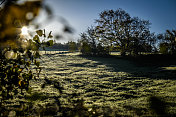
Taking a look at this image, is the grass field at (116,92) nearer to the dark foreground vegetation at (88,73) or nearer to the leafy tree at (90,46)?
the dark foreground vegetation at (88,73)

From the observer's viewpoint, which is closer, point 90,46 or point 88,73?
point 88,73

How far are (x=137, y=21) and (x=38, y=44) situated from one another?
23208 millimetres

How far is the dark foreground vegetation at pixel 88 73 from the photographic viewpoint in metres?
1.54

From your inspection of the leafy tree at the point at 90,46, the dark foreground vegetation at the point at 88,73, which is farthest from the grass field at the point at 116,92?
the leafy tree at the point at 90,46

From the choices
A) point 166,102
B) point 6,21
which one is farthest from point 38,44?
point 166,102

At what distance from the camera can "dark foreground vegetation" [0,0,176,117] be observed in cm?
154

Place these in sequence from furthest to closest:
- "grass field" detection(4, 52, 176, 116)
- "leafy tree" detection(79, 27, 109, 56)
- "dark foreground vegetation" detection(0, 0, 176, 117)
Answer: "leafy tree" detection(79, 27, 109, 56) < "grass field" detection(4, 52, 176, 116) < "dark foreground vegetation" detection(0, 0, 176, 117)

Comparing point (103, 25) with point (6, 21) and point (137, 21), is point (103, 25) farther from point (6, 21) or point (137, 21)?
point (6, 21)

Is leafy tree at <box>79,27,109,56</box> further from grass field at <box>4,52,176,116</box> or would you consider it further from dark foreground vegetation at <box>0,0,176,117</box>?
grass field at <box>4,52,176,116</box>

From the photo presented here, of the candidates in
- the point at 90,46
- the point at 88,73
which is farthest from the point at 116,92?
the point at 90,46

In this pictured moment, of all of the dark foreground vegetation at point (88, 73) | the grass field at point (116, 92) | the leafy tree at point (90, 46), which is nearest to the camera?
the dark foreground vegetation at point (88, 73)

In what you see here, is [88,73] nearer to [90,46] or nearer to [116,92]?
[116,92]

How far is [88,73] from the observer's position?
1057 centimetres

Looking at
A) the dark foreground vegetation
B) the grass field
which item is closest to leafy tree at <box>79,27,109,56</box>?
the dark foreground vegetation
